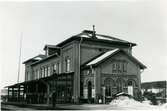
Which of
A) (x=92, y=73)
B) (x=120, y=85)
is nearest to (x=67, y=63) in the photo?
(x=92, y=73)

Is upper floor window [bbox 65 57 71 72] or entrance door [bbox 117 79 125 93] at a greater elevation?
upper floor window [bbox 65 57 71 72]

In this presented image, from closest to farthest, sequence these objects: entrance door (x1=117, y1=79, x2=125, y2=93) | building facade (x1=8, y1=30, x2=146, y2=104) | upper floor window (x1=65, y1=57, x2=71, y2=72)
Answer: building facade (x1=8, y1=30, x2=146, y2=104) → entrance door (x1=117, y1=79, x2=125, y2=93) → upper floor window (x1=65, y1=57, x2=71, y2=72)

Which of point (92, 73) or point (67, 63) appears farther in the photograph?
point (67, 63)

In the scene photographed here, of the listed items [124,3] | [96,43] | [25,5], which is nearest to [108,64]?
[96,43]

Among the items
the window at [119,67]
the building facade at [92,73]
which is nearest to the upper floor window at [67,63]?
the building facade at [92,73]

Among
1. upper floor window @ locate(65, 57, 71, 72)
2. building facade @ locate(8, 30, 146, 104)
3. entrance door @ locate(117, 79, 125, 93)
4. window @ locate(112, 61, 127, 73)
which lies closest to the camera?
building facade @ locate(8, 30, 146, 104)

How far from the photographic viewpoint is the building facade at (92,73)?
2875 centimetres

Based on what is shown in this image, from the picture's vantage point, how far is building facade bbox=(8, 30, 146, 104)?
28750mm

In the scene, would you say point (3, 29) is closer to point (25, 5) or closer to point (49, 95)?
point (25, 5)

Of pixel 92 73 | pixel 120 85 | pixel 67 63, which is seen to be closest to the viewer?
pixel 92 73

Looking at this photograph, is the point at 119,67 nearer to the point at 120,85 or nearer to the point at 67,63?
the point at 120,85

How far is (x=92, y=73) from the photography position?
29.2 m

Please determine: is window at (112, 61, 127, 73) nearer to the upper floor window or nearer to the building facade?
the building facade

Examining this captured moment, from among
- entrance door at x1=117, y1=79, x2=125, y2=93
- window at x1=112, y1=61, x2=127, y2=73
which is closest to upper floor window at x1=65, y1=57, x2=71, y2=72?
window at x1=112, y1=61, x2=127, y2=73
